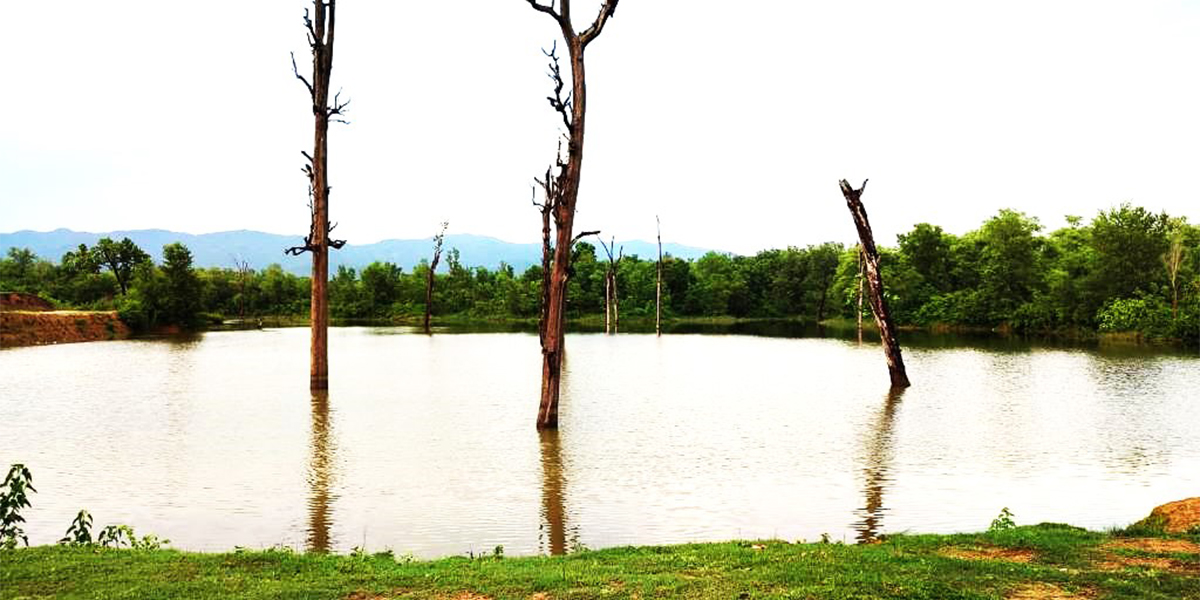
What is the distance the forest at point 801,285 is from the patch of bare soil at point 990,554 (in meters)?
22.0

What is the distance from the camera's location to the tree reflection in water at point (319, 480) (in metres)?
10.8

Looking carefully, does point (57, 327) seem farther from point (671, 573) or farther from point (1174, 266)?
point (1174, 266)

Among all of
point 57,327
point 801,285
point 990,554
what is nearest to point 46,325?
point 57,327

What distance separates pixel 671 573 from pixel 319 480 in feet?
27.1

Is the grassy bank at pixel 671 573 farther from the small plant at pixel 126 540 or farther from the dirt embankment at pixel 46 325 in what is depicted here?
the dirt embankment at pixel 46 325

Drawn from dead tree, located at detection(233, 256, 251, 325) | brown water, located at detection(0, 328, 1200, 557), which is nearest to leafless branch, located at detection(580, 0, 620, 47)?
brown water, located at detection(0, 328, 1200, 557)

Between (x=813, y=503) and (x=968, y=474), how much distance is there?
396 cm

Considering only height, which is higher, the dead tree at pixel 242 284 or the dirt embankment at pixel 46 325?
the dead tree at pixel 242 284

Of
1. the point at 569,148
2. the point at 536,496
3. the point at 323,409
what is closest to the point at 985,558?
the point at 536,496

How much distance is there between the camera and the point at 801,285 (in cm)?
11838

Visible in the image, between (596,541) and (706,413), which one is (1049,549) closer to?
(596,541)

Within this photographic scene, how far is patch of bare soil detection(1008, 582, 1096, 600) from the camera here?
7.00m

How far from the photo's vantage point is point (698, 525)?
37.7 feet

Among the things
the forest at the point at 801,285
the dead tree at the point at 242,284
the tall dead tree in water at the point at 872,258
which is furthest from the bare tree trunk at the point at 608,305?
the tall dead tree in water at the point at 872,258
